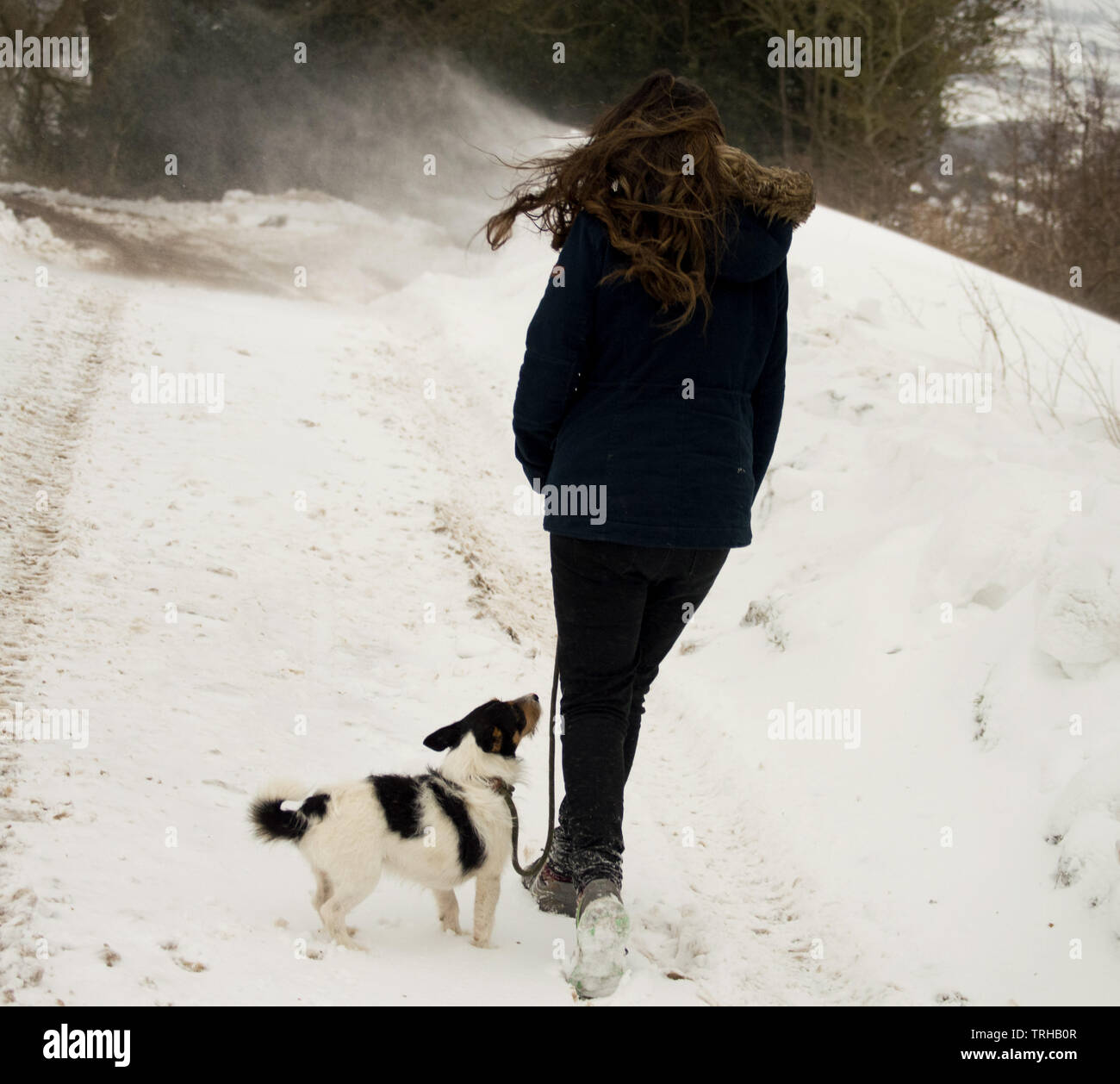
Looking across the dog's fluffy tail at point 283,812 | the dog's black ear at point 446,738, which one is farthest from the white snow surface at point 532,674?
the dog's black ear at point 446,738

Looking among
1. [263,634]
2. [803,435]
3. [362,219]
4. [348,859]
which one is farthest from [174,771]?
[362,219]

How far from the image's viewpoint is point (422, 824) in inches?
117

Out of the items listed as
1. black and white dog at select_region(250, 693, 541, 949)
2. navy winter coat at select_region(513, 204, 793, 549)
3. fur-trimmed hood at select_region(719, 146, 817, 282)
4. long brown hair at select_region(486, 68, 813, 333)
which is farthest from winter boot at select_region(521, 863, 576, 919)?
fur-trimmed hood at select_region(719, 146, 817, 282)

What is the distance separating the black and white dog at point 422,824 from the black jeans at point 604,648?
24cm

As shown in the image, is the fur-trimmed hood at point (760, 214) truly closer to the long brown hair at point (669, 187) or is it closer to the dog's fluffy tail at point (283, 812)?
Result: the long brown hair at point (669, 187)

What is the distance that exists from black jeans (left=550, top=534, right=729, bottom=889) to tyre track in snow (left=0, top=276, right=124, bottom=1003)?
1374mm

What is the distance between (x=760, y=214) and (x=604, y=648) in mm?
1184

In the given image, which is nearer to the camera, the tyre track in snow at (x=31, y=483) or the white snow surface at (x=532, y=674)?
the tyre track in snow at (x=31, y=483)

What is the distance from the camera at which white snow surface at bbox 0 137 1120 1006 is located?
2.99 meters

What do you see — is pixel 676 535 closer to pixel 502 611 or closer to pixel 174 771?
pixel 174 771

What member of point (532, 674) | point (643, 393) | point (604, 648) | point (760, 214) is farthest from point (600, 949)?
point (532, 674)

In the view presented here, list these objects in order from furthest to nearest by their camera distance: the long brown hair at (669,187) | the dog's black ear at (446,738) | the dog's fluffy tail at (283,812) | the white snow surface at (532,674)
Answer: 1. the dog's black ear at (446,738)
2. the white snow surface at (532,674)
3. the dog's fluffy tail at (283,812)
4. the long brown hair at (669,187)

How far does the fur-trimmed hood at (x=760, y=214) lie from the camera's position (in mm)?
2682

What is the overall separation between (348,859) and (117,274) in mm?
11206
